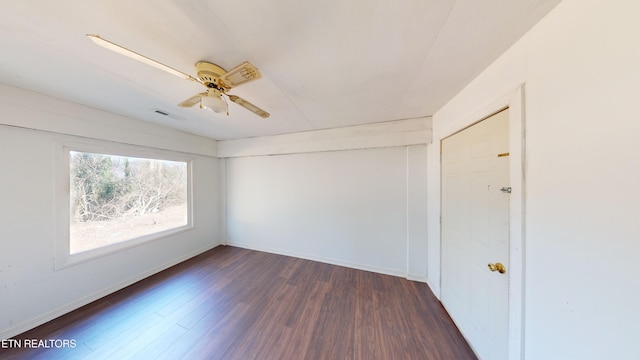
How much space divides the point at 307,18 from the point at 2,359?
348 cm

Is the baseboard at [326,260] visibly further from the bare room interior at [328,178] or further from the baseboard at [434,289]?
the baseboard at [434,289]

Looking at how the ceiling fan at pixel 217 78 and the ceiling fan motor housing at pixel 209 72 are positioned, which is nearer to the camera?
the ceiling fan at pixel 217 78

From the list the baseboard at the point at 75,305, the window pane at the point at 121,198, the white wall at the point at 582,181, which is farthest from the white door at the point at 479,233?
the window pane at the point at 121,198

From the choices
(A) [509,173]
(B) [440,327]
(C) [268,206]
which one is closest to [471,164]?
(A) [509,173]

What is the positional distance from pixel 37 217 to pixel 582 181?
13.5ft

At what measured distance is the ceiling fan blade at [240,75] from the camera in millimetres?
1059

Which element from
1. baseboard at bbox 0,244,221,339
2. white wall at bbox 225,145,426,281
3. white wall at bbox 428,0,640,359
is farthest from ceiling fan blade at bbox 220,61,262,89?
baseboard at bbox 0,244,221,339

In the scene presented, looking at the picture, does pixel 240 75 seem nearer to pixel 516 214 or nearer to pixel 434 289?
pixel 516 214

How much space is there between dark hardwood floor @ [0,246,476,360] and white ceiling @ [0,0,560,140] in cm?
230

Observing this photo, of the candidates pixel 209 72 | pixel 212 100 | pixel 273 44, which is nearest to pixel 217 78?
pixel 209 72

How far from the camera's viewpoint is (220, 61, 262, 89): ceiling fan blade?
1059 millimetres

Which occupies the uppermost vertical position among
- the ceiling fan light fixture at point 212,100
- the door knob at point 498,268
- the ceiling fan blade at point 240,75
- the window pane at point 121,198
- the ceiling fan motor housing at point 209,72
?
the ceiling fan motor housing at point 209,72

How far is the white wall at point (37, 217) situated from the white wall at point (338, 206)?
1801 millimetres

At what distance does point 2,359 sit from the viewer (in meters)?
1.42
